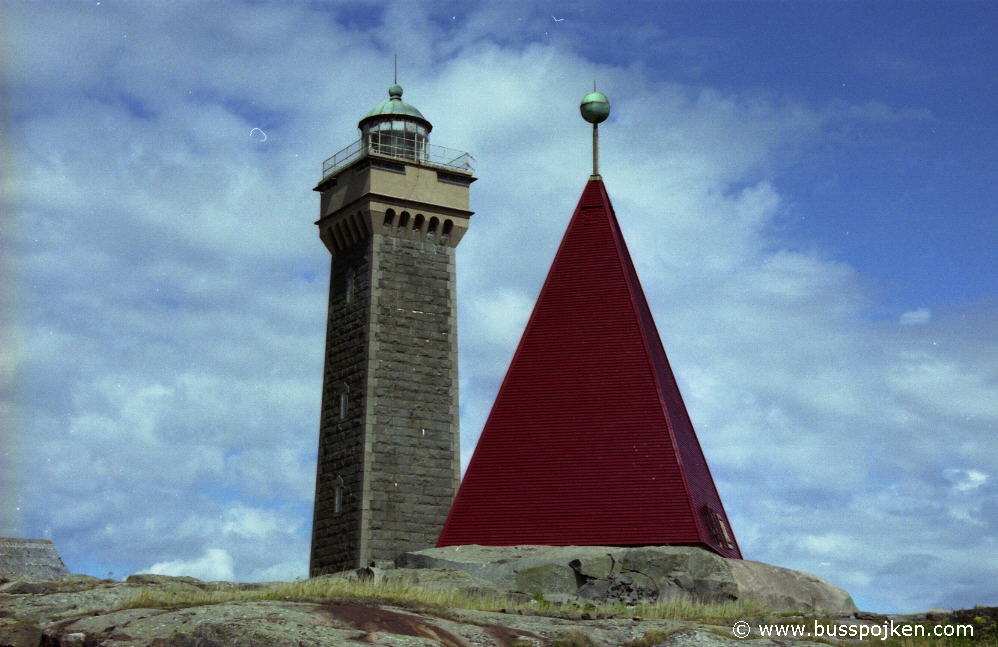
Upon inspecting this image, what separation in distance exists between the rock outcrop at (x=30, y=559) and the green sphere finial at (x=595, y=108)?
15.7 metres

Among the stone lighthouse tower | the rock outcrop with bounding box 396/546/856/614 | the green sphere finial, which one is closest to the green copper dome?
the stone lighthouse tower

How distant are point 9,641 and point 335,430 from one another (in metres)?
24.3

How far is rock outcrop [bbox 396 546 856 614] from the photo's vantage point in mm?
26000

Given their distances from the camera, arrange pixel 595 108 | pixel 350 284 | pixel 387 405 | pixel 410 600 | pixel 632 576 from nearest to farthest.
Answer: pixel 410 600
pixel 632 576
pixel 595 108
pixel 387 405
pixel 350 284

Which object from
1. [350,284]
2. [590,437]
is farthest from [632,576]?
[350,284]

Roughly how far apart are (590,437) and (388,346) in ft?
46.4

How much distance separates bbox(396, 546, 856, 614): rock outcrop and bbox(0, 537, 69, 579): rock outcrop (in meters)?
6.57

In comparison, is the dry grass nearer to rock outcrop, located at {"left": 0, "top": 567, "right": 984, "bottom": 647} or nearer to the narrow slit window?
rock outcrop, located at {"left": 0, "top": 567, "right": 984, "bottom": 647}

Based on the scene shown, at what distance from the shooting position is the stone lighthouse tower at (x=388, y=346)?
134 feet

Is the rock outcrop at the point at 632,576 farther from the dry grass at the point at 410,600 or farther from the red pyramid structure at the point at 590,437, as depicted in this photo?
the dry grass at the point at 410,600

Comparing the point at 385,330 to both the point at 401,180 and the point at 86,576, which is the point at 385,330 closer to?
the point at 401,180

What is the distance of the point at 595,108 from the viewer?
32531 mm

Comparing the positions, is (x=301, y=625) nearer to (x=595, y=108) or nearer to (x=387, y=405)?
(x=595, y=108)

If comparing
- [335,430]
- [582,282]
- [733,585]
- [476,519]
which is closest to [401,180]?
[335,430]
